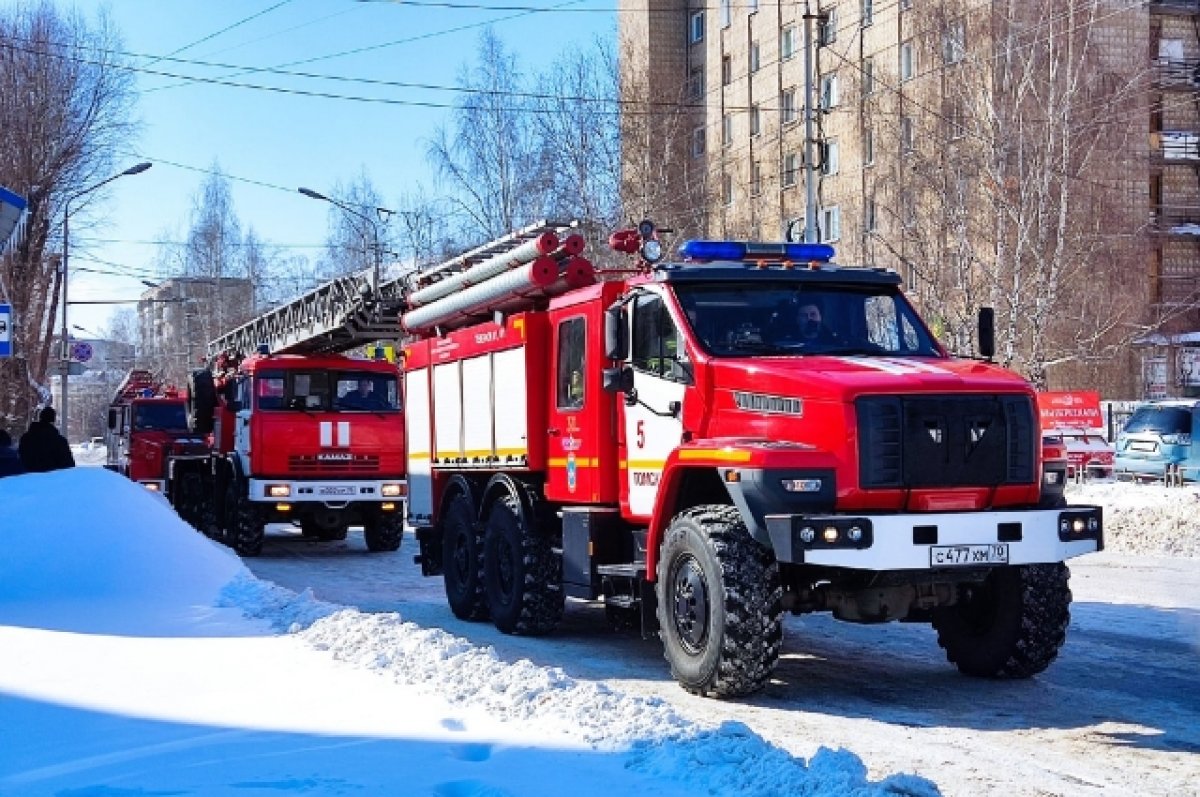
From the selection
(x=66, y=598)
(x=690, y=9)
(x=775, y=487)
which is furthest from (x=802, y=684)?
(x=690, y=9)

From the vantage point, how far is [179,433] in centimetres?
2820

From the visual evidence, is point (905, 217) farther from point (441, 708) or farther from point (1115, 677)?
point (441, 708)

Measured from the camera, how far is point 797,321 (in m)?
8.93

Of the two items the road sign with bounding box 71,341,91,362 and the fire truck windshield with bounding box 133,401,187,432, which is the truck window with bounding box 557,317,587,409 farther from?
the road sign with bounding box 71,341,91,362

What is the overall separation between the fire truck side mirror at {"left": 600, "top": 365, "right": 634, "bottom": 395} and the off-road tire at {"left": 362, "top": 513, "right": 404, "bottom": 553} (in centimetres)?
1052

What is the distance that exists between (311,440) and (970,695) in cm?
1205

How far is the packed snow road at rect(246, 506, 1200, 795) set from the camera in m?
6.44

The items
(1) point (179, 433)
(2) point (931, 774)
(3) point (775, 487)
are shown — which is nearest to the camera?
(2) point (931, 774)

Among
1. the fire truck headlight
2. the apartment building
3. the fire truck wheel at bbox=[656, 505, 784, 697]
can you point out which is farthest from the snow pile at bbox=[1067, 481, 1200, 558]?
the fire truck headlight

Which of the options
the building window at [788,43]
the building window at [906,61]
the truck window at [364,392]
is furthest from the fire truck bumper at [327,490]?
the building window at [788,43]

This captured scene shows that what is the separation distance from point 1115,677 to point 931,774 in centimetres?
287

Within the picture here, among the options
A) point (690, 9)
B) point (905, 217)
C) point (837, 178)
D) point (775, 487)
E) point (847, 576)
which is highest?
point (690, 9)

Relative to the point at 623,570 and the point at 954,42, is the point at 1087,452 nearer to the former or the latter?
the point at 954,42

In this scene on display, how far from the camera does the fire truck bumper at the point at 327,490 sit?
18.4 m
